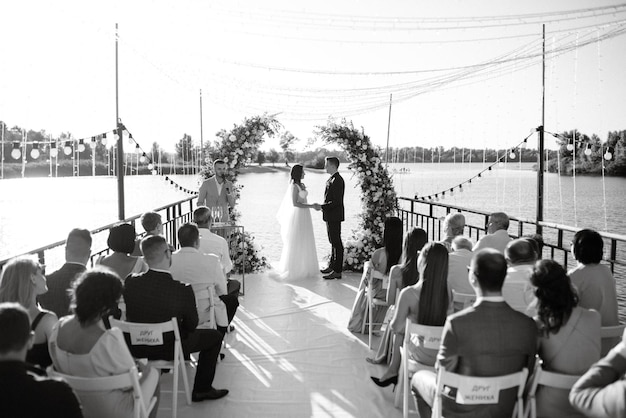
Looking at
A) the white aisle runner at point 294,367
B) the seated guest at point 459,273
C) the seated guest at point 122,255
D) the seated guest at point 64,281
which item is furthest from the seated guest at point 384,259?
the seated guest at point 64,281

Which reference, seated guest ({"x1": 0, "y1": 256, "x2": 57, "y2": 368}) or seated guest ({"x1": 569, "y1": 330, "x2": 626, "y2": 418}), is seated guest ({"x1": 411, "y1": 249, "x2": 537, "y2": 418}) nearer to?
seated guest ({"x1": 569, "y1": 330, "x2": 626, "y2": 418})

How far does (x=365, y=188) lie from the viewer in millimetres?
9156

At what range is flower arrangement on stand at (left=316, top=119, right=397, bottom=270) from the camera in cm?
893

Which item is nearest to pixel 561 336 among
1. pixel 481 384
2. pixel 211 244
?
pixel 481 384

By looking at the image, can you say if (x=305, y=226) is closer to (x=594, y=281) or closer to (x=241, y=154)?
(x=241, y=154)

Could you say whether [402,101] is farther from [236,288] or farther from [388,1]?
[236,288]

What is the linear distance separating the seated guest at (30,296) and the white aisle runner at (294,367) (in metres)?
1.20

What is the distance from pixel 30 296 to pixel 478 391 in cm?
217

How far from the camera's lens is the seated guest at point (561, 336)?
2.65 metres

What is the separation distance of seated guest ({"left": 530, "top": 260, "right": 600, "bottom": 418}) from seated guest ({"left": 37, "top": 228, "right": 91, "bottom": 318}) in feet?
8.53

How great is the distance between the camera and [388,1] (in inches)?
385

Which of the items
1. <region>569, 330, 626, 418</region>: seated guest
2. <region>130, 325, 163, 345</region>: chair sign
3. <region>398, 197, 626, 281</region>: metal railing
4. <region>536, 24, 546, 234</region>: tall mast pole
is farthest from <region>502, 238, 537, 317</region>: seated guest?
<region>536, 24, 546, 234</region>: tall mast pole

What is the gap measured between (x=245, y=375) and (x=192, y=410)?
2.45 feet

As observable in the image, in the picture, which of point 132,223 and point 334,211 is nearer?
point 132,223
